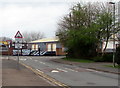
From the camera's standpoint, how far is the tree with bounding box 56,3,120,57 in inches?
1700

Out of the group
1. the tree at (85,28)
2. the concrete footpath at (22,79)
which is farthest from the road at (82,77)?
the tree at (85,28)

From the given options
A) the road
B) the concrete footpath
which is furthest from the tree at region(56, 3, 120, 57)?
→ the concrete footpath

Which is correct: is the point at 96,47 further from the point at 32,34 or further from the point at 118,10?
the point at 32,34

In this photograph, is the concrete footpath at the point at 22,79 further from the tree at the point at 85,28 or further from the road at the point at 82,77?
the tree at the point at 85,28

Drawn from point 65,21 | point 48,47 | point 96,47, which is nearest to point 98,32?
point 96,47

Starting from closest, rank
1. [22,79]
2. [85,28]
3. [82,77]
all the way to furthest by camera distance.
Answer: [22,79], [82,77], [85,28]

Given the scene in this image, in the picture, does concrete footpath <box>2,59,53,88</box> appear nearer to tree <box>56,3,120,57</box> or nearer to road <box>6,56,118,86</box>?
road <box>6,56,118,86</box>

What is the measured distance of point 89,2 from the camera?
49.2 metres

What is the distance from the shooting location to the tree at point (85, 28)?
43.2 m

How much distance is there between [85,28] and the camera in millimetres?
44781

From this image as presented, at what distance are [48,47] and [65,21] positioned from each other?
157 feet

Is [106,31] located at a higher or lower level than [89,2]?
lower

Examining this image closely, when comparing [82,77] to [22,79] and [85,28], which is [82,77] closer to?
[22,79]


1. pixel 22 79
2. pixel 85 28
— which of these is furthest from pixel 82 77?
pixel 85 28
